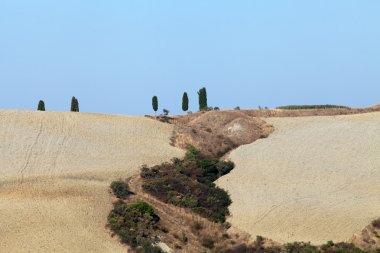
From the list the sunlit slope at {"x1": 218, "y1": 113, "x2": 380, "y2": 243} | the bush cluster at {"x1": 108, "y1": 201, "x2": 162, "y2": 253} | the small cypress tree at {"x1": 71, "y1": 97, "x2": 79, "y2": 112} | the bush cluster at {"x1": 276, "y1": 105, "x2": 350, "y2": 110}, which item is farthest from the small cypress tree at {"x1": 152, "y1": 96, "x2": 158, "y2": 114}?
the bush cluster at {"x1": 108, "y1": 201, "x2": 162, "y2": 253}

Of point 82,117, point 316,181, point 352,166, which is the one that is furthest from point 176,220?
point 82,117

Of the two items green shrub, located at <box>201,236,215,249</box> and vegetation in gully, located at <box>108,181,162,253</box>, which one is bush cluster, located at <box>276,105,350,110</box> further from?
green shrub, located at <box>201,236,215,249</box>

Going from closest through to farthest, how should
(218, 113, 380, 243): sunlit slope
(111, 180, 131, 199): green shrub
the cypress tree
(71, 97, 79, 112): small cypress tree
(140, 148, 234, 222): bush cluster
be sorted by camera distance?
(218, 113, 380, 243): sunlit slope → (111, 180, 131, 199): green shrub → (140, 148, 234, 222): bush cluster → (71, 97, 79, 112): small cypress tree → the cypress tree

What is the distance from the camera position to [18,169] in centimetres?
5828

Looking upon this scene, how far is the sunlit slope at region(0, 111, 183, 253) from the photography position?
152 ft

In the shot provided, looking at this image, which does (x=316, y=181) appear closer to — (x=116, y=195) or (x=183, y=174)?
(x=183, y=174)

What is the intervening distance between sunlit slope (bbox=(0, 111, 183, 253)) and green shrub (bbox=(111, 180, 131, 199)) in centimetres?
84

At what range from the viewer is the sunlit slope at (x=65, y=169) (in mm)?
46188

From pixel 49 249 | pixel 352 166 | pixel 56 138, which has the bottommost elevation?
pixel 49 249

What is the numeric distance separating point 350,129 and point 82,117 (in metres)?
30.2

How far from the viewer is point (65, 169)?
194 ft

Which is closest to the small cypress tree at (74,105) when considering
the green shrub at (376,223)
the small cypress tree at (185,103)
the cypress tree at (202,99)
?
the small cypress tree at (185,103)

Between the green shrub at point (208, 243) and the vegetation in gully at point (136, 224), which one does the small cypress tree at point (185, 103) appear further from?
the green shrub at point (208, 243)

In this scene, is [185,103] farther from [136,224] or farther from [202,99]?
[136,224]
